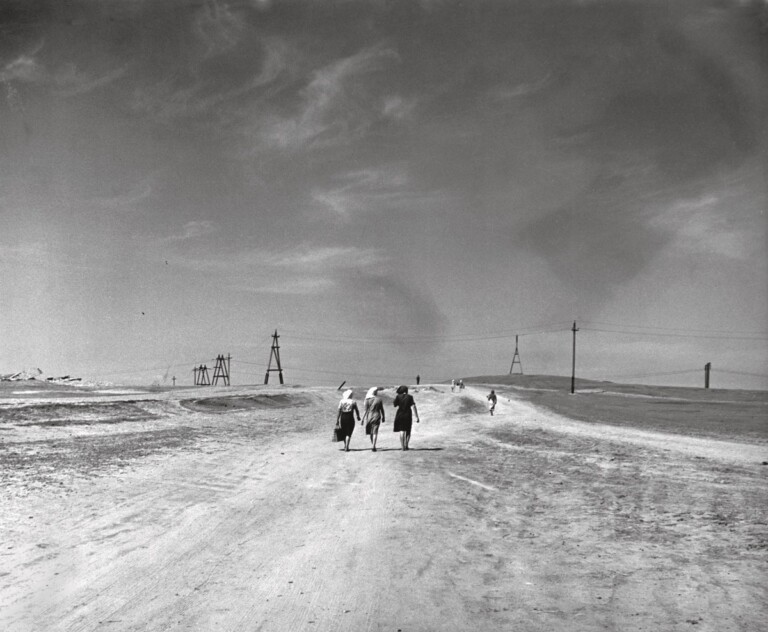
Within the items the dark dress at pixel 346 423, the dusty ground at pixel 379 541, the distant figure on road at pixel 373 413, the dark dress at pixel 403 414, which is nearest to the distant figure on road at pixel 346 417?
the dark dress at pixel 346 423

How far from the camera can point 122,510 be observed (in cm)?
949

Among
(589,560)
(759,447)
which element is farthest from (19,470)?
(759,447)

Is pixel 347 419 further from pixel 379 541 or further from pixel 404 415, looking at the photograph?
pixel 379 541

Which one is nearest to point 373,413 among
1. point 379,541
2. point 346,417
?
point 346,417

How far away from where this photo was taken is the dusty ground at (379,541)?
18.2 feet

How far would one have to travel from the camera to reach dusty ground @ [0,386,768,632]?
218 inches

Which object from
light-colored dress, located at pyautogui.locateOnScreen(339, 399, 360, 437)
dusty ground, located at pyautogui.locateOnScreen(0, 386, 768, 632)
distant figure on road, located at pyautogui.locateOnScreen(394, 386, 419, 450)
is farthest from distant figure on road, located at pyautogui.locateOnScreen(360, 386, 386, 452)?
dusty ground, located at pyautogui.locateOnScreen(0, 386, 768, 632)

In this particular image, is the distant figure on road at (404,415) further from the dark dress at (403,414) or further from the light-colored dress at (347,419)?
the light-colored dress at (347,419)

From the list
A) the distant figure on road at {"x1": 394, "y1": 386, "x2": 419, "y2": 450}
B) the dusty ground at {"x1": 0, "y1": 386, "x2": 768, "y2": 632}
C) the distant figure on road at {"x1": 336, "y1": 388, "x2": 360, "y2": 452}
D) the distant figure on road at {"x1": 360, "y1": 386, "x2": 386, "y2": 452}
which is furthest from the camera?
the distant figure on road at {"x1": 360, "y1": 386, "x2": 386, "y2": 452}

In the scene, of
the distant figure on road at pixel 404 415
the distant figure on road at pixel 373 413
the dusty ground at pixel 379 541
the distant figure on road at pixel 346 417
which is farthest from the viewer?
the distant figure on road at pixel 373 413

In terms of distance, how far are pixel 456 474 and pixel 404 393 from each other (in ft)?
15.1

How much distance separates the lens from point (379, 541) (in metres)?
7.70

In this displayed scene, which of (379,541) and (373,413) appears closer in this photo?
(379,541)

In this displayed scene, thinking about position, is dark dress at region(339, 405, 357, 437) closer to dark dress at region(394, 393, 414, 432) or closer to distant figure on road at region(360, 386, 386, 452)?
distant figure on road at region(360, 386, 386, 452)
